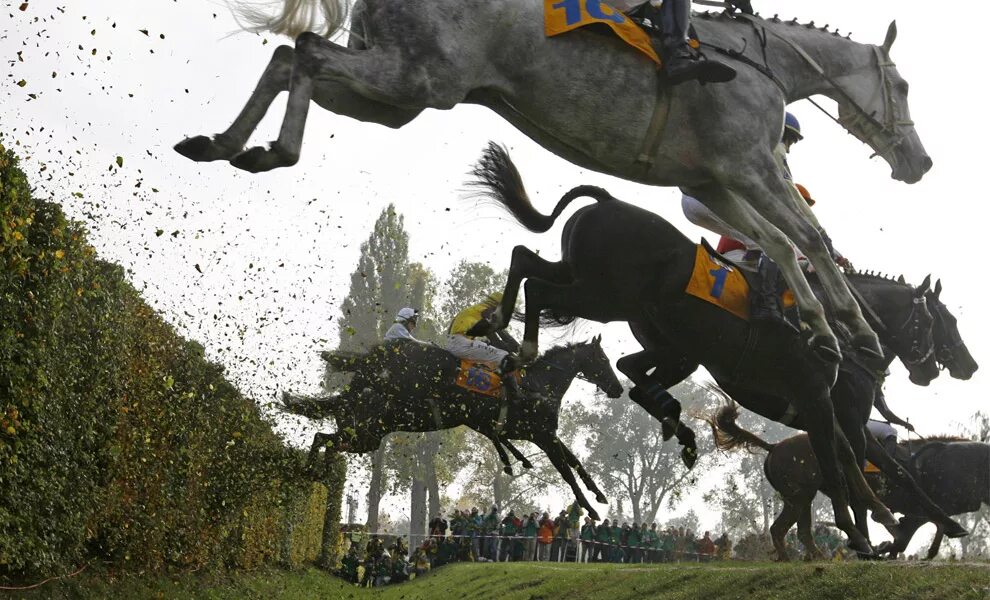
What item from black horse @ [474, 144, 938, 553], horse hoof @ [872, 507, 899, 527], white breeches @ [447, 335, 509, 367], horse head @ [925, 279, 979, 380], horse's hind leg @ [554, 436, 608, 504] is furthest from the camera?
white breeches @ [447, 335, 509, 367]

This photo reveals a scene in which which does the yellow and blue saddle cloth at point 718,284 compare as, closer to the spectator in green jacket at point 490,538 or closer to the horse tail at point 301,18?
the horse tail at point 301,18

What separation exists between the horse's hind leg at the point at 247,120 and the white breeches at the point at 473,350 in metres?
7.35

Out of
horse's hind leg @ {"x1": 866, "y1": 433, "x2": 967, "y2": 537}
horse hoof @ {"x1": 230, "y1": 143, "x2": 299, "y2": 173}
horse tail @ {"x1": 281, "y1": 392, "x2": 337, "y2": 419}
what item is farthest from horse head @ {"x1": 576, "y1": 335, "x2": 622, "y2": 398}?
horse hoof @ {"x1": 230, "y1": 143, "x2": 299, "y2": 173}

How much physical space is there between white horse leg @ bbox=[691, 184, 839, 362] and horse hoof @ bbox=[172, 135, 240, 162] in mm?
3006

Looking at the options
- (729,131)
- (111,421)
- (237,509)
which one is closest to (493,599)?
(237,509)

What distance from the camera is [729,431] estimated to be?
1045cm

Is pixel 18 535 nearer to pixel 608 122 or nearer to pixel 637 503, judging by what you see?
pixel 608 122

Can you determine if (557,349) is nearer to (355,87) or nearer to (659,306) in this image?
(659,306)

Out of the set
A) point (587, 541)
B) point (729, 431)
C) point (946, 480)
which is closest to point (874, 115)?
point (729, 431)

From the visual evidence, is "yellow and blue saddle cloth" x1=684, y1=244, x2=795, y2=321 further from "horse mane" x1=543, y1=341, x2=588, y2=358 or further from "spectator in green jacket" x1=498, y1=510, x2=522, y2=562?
"spectator in green jacket" x1=498, y1=510, x2=522, y2=562

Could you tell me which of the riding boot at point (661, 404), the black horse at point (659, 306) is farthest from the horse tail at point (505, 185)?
the riding boot at point (661, 404)

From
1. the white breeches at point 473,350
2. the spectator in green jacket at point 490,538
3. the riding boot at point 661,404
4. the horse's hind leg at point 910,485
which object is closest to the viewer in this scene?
the riding boot at point 661,404

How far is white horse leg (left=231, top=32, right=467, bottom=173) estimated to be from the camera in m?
4.55

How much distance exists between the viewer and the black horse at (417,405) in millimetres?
12023
